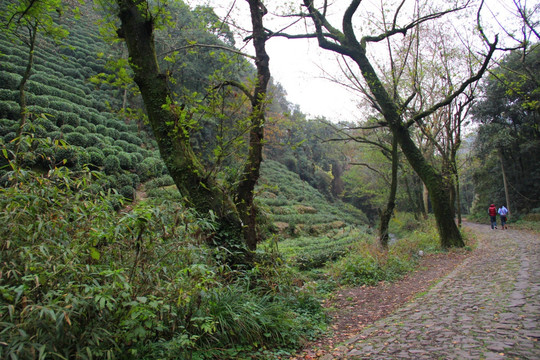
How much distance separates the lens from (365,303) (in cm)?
495

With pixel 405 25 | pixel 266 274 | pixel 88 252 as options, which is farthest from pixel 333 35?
pixel 88 252

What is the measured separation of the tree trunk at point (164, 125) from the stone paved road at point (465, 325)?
6.97ft

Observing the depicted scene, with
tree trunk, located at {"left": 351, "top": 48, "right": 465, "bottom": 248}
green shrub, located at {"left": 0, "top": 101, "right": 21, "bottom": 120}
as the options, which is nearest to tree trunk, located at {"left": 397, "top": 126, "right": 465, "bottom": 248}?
tree trunk, located at {"left": 351, "top": 48, "right": 465, "bottom": 248}

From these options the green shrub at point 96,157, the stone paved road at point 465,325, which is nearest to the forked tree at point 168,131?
the stone paved road at point 465,325

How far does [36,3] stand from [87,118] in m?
14.4

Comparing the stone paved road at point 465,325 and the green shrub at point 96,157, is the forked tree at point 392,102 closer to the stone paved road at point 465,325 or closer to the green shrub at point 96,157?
the stone paved road at point 465,325

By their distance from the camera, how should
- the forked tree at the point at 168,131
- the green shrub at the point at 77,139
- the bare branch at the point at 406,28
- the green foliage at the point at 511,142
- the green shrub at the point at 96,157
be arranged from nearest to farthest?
the forked tree at the point at 168,131
the bare branch at the point at 406,28
the green shrub at the point at 96,157
the green shrub at the point at 77,139
the green foliage at the point at 511,142

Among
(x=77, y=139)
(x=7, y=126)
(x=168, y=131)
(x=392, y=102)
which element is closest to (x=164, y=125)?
(x=168, y=131)

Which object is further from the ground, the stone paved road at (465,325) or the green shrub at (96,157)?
the green shrub at (96,157)

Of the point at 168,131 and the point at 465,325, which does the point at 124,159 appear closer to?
the point at 168,131

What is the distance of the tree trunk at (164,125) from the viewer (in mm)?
4047

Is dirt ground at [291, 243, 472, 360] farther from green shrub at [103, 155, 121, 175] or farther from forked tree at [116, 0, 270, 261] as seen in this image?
green shrub at [103, 155, 121, 175]

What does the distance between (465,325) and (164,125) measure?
430 cm

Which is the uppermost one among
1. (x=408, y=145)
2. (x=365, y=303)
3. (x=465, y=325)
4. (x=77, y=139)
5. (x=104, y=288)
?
(x=408, y=145)
